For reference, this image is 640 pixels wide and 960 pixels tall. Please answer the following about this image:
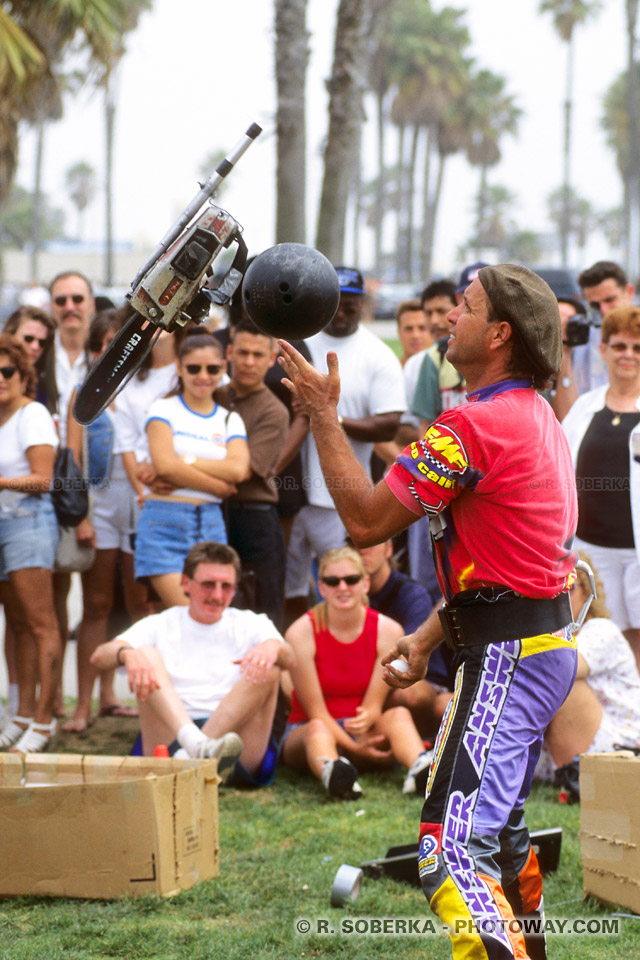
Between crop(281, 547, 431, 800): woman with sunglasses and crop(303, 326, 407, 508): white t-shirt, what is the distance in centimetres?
63

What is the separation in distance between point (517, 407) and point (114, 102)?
Answer: 3668cm

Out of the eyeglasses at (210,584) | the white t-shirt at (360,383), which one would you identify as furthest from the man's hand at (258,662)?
the white t-shirt at (360,383)

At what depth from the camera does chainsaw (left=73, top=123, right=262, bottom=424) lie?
11.5 ft

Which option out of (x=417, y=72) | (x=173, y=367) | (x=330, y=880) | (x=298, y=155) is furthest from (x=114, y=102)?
(x=330, y=880)

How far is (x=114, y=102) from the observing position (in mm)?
36875

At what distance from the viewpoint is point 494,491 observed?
2.94 meters

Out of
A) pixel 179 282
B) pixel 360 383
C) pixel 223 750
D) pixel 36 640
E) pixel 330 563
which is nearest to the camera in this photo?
pixel 179 282

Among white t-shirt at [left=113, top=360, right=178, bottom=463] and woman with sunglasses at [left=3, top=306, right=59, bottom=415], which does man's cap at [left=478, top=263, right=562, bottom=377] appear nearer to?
white t-shirt at [left=113, top=360, right=178, bottom=463]

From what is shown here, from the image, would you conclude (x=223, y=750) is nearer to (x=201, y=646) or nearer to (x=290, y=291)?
(x=201, y=646)

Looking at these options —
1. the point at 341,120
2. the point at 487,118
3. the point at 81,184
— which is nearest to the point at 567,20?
the point at 487,118

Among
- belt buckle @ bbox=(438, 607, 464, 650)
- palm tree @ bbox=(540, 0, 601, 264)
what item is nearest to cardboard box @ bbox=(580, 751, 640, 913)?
belt buckle @ bbox=(438, 607, 464, 650)

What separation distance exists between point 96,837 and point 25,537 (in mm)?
2345

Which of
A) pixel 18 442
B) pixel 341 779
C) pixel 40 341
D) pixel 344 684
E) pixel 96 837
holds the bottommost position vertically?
pixel 341 779

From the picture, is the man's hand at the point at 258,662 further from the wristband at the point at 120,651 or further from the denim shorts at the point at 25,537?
the denim shorts at the point at 25,537
